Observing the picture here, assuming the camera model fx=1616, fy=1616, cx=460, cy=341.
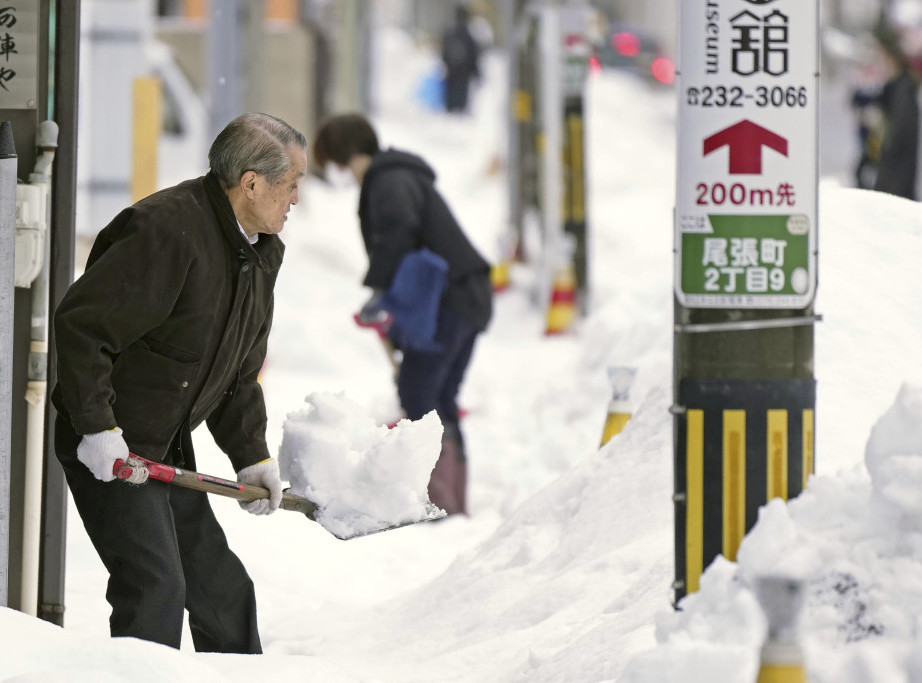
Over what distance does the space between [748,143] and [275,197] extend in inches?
45.9

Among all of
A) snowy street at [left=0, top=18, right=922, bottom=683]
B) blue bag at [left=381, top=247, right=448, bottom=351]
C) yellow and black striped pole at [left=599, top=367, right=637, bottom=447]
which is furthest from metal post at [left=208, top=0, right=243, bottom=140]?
yellow and black striped pole at [left=599, top=367, right=637, bottom=447]

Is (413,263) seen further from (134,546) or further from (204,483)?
(134,546)

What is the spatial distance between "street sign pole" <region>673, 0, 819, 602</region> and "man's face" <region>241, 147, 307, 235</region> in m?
0.98

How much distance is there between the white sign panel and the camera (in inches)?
131

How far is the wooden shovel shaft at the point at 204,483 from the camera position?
3693 millimetres

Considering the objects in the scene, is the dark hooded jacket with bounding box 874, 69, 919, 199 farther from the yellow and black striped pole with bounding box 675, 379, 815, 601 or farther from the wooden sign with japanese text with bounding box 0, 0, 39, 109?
the yellow and black striped pole with bounding box 675, 379, 815, 601

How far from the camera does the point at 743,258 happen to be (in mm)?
3352

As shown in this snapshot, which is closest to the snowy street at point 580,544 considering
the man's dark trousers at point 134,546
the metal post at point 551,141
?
the man's dark trousers at point 134,546

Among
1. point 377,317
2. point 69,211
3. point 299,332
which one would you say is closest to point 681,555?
point 69,211

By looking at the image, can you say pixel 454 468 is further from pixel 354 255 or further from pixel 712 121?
pixel 354 255

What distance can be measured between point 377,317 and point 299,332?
13.5ft

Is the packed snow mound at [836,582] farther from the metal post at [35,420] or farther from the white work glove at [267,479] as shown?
the metal post at [35,420]

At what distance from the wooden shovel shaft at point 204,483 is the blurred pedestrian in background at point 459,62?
24.6 meters

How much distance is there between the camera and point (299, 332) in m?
11.0
